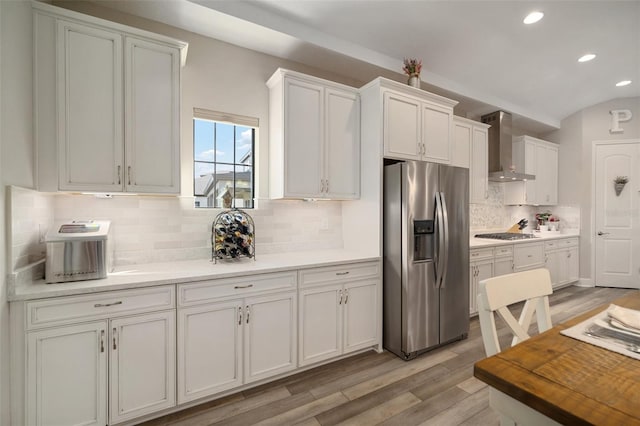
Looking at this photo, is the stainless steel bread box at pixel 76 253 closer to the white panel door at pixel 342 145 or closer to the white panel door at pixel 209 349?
the white panel door at pixel 209 349

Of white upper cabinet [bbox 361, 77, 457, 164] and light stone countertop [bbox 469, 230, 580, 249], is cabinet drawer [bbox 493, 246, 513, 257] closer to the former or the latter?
light stone countertop [bbox 469, 230, 580, 249]

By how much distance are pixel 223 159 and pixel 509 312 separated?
2.47m

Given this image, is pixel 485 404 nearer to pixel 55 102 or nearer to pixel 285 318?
pixel 285 318

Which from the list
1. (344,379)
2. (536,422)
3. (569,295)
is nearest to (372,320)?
(344,379)

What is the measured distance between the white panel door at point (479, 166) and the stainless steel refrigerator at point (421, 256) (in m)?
1.44

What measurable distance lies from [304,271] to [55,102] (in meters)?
1.98

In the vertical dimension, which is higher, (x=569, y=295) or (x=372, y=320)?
(x=372, y=320)

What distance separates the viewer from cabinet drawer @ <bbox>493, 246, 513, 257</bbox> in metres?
3.70

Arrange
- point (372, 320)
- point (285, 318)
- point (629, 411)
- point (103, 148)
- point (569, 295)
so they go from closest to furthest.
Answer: point (629, 411) → point (103, 148) → point (285, 318) → point (372, 320) → point (569, 295)

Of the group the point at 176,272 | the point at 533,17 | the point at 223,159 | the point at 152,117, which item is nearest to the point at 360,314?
the point at 176,272

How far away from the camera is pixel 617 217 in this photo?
16.2 feet

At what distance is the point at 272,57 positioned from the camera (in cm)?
286

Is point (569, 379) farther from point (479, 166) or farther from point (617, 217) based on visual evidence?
point (617, 217)

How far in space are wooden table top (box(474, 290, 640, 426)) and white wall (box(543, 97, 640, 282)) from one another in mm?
5562
